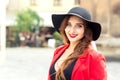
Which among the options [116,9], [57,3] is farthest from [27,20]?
[116,9]

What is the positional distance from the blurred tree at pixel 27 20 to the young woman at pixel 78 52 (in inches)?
1210

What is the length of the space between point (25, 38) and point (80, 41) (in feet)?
101

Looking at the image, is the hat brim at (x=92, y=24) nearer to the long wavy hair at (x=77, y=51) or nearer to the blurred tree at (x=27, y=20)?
the long wavy hair at (x=77, y=51)

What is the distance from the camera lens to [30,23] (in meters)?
33.8

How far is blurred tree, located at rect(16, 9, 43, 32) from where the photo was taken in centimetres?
3356

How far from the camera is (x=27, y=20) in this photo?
3356 cm

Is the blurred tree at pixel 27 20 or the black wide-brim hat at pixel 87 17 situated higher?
the black wide-brim hat at pixel 87 17

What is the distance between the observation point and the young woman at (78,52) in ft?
8.36

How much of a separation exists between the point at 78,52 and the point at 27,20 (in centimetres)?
3111

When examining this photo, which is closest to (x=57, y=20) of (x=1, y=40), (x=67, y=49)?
(x=67, y=49)

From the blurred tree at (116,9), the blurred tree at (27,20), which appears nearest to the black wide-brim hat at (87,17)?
the blurred tree at (116,9)

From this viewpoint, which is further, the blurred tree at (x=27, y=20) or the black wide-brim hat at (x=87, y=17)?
the blurred tree at (x=27, y=20)

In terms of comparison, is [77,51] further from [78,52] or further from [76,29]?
[76,29]

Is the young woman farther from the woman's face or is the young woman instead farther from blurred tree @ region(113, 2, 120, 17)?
blurred tree @ region(113, 2, 120, 17)
